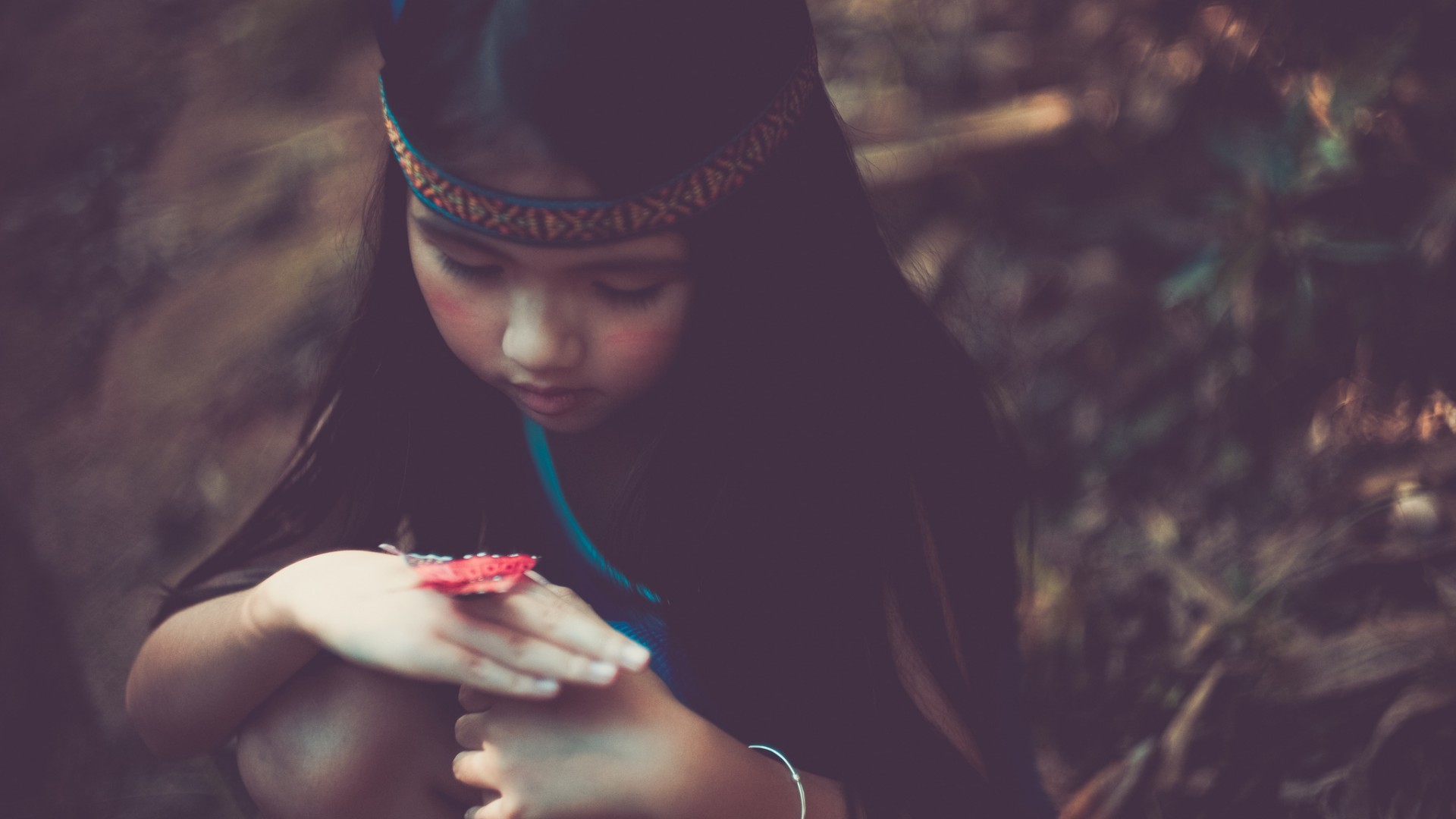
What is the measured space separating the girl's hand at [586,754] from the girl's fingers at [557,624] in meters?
0.08

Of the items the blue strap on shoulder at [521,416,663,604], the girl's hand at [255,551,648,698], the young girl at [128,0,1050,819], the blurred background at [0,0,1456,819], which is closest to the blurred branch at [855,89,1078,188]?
the blurred background at [0,0,1456,819]

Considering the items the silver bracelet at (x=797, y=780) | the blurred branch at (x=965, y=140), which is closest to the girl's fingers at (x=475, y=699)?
the silver bracelet at (x=797, y=780)

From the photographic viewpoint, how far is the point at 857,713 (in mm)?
1045

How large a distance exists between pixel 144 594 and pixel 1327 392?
1.80 metres

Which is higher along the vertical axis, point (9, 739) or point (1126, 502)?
point (9, 739)

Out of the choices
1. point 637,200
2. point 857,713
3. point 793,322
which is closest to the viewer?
point 637,200

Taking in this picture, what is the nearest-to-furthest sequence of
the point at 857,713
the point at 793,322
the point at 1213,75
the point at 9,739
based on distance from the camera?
the point at 793,322, the point at 857,713, the point at 9,739, the point at 1213,75

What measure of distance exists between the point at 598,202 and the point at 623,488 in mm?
343

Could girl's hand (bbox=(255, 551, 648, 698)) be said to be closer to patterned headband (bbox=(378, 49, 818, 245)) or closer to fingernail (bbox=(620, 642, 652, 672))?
fingernail (bbox=(620, 642, 652, 672))

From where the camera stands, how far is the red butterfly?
0.82 metres

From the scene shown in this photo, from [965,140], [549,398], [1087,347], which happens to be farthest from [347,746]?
[965,140]

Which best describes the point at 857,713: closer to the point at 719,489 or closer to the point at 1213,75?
the point at 719,489

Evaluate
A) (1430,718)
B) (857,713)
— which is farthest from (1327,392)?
(857,713)

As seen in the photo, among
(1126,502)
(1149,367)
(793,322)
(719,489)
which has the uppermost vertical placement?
(793,322)
